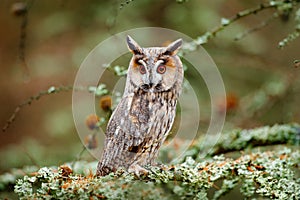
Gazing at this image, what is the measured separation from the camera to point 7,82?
5410mm

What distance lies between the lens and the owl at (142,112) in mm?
2182

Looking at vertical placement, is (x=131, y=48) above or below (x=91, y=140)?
above

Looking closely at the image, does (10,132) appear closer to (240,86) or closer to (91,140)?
(240,86)

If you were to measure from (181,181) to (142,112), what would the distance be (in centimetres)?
39

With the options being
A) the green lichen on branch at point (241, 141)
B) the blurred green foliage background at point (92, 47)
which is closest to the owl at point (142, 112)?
the blurred green foliage background at point (92, 47)

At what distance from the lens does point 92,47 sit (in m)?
3.85

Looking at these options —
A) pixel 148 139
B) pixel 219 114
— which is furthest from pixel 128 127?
pixel 219 114

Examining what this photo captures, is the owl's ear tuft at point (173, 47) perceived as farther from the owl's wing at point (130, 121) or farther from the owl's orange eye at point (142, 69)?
the owl's wing at point (130, 121)

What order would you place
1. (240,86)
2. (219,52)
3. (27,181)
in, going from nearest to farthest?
(27,181)
(219,52)
(240,86)

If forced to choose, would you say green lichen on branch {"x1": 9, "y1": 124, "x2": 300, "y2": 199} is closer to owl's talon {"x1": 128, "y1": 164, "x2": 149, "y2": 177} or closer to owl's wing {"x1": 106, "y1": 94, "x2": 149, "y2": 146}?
owl's talon {"x1": 128, "y1": 164, "x2": 149, "y2": 177}

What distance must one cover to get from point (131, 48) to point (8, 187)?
1.00 metres

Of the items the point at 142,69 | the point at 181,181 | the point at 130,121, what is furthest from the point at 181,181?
the point at 142,69

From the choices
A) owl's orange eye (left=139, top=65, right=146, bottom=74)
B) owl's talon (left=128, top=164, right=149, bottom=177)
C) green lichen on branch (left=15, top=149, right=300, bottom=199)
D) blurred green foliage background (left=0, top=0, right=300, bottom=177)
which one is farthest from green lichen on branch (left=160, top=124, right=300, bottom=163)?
owl's orange eye (left=139, top=65, right=146, bottom=74)

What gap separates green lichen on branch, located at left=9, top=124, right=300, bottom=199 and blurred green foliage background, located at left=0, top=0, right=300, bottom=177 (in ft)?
1.92
